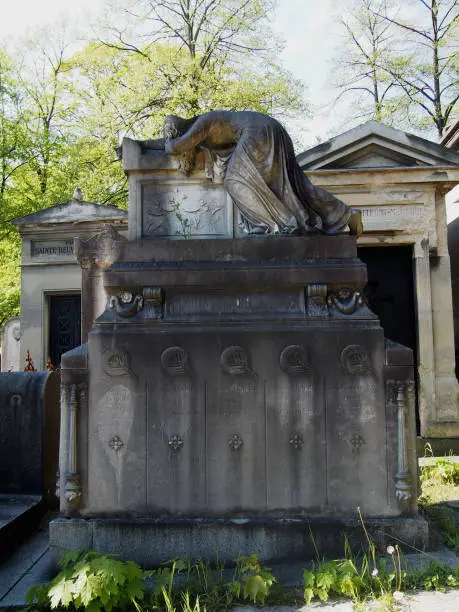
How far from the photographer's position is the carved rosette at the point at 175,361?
451 centimetres

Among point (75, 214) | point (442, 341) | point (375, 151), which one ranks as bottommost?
point (442, 341)

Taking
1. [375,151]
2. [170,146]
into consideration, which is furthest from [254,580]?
[375,151]

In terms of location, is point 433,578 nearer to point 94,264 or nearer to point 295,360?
point 295,360

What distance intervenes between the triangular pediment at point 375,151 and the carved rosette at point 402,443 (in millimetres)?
6710

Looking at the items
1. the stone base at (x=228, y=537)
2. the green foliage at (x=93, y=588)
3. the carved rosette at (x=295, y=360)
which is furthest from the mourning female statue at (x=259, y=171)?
the green foliage at (x=93, y=588)

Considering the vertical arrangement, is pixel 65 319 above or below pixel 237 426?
above

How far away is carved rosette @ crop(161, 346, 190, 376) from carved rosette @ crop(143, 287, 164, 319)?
331mm

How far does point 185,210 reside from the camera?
17.5 ft

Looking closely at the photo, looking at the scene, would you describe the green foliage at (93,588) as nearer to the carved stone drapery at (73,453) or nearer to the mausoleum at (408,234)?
the carved stone drapery at (73,453)


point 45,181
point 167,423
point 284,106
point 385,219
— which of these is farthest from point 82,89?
point 167,423

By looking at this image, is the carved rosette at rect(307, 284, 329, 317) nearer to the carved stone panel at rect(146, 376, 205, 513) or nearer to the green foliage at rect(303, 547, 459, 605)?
the carved stone panel at rect(146, 376, 205, 513)

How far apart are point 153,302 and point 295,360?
1.24m

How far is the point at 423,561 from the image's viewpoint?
13.6ft

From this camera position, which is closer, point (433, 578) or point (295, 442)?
point (433, 578)
